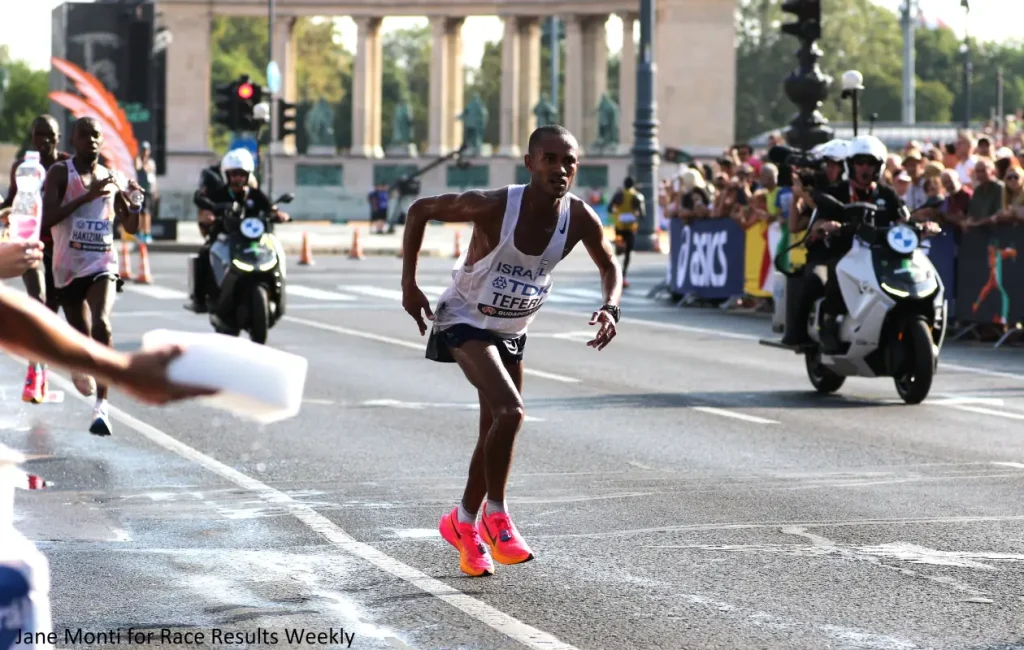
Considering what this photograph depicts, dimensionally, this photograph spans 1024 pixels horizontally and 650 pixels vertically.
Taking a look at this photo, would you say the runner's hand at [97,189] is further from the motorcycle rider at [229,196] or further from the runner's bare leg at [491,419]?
the runner's bare leg at [491,419]

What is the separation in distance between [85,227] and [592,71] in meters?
82.4

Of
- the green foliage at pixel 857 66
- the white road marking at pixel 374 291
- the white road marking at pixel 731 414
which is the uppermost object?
the green foliage at pixel 857 66

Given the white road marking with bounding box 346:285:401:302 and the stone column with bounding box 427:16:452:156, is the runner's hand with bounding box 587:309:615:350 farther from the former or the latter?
the stone column with bounding box 427:16:452:156

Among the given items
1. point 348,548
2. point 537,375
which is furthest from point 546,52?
point 348,548

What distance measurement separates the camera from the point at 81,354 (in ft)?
9.96

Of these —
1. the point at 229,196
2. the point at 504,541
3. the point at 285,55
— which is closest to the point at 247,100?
the point at 229,196

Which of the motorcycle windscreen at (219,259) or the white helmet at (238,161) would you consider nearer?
the white helmet at (238,161)

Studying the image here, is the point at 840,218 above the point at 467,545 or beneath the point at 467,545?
above

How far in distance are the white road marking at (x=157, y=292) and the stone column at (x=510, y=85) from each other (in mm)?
58920

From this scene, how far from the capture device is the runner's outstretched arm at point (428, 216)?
746 centimetres

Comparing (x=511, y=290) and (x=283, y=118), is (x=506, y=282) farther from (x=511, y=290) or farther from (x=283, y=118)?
(x=283, y=118)

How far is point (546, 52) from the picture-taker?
141 metres

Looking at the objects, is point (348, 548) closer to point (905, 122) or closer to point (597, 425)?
point (597, 425)

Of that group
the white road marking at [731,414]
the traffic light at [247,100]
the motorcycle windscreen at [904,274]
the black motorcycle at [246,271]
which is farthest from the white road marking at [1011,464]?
the traffic light at [247,100]
